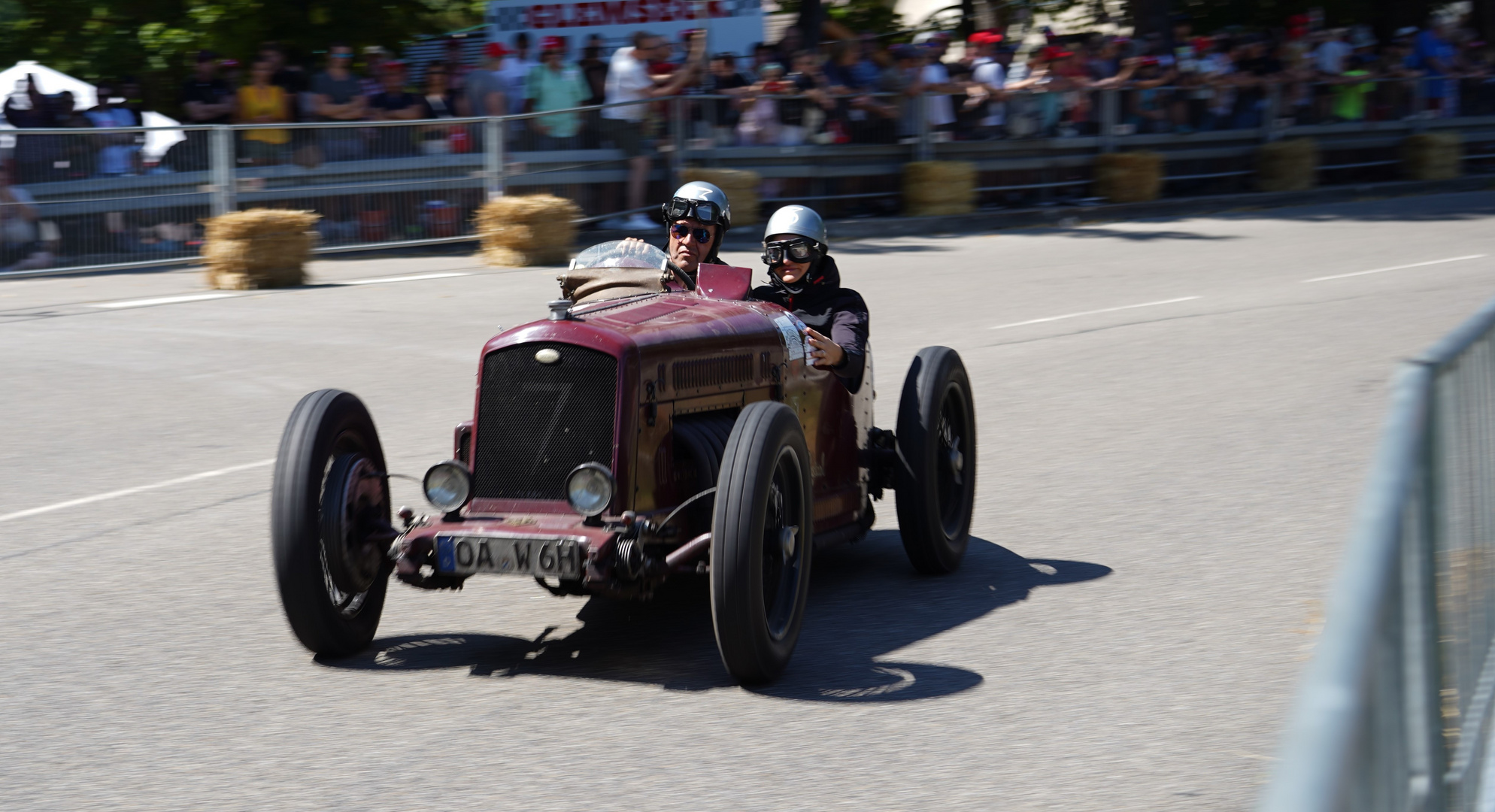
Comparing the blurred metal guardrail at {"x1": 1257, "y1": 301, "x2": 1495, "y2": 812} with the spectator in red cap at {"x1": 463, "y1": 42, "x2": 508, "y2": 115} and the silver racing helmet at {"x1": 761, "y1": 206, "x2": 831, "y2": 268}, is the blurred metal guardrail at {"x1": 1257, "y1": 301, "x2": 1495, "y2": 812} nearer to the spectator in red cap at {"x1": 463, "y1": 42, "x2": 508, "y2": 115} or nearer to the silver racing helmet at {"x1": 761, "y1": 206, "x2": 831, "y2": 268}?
the silver racing helmet at {"x1": 761, "y1": 206, "x2": 831, "y2": 268}

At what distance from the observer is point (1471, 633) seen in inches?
136

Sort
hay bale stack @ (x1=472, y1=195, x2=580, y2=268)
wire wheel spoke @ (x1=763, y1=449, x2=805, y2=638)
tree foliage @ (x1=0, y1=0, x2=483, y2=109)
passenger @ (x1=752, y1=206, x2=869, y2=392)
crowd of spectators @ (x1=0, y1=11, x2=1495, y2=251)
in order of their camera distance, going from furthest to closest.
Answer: tree foliage @ (x1=0, y1=0, x2=483, y2=109) → hay bale stack @ (x1=472, y1=195, x2=580, y2=268) → crowd of spectators @ (x1=0, y1=11, x2=1495, y2=251) → passenger @ (x1=752, y1=206, x2=869, y2=392) → wire wheel spoke @ (x1=763, y1=449, x2=805, y2=638)

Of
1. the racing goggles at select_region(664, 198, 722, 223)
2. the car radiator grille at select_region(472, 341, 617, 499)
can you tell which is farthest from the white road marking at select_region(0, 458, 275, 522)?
the car radiator grille at select_region(472, 341, 617, 499)

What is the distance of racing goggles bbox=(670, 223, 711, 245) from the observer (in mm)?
6598

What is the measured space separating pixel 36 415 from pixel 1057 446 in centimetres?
590

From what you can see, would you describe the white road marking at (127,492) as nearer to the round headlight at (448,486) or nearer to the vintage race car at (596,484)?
the vintage race car at (596,484)

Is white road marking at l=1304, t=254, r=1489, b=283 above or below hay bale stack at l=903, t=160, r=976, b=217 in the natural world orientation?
below

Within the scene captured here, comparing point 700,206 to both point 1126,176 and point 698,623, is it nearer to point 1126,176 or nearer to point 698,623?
point 698,623

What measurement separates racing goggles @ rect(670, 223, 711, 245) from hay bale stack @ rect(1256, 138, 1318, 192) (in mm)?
18295

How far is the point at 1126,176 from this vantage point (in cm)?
2158

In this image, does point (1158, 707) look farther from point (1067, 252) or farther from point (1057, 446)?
point (1067, 252)

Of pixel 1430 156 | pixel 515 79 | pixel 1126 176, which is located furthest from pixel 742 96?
pixel 1430 156

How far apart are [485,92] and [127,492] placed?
33.7 ft

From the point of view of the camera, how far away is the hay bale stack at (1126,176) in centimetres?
2158
